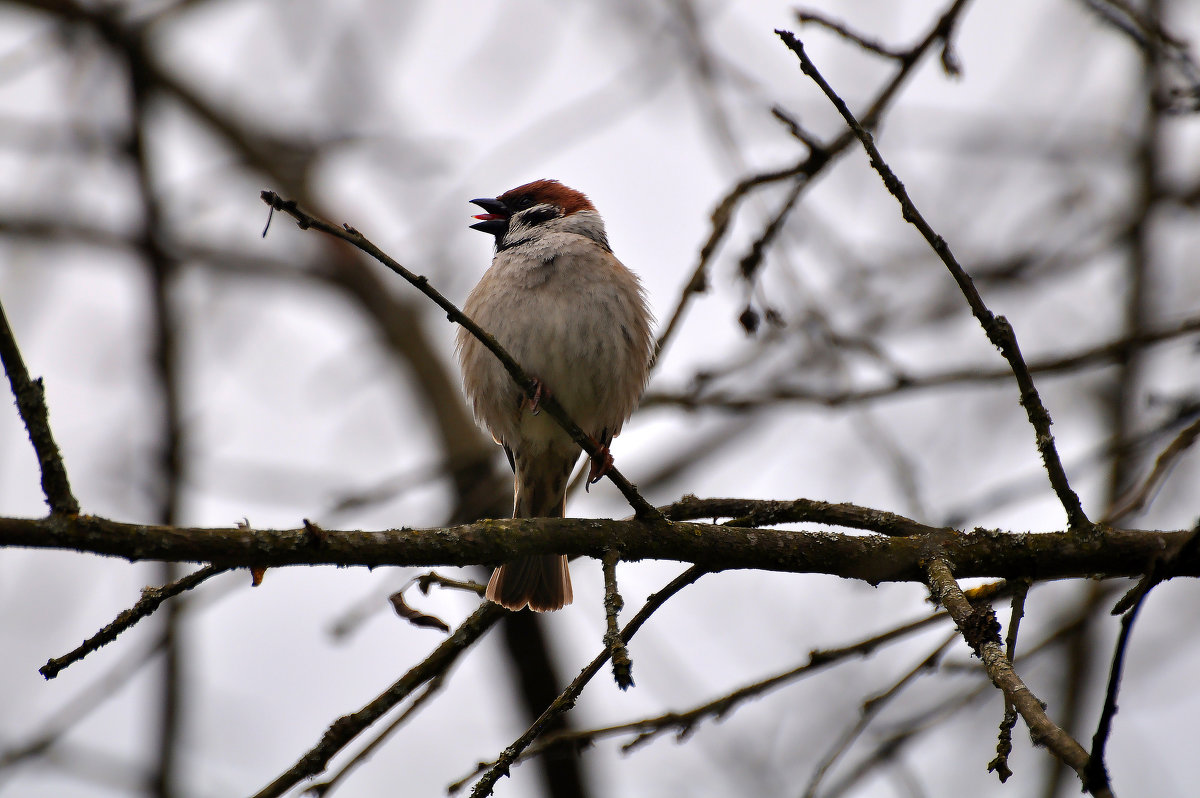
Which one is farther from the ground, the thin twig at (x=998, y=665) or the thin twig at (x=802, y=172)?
the thin twig at (x=802, y=172)

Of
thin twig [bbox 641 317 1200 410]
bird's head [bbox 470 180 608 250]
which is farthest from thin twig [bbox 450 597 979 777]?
bird's head [bbox 470 180 608 250]

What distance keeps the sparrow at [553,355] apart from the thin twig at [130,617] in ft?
6.83

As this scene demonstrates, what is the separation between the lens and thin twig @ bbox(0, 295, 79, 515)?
205cm

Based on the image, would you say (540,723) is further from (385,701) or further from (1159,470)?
(1159,470)

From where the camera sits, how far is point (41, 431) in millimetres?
2049

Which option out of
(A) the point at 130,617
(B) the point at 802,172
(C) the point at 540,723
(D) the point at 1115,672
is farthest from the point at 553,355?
(D) the point at 1115,672

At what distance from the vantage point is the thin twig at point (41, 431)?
2047mm

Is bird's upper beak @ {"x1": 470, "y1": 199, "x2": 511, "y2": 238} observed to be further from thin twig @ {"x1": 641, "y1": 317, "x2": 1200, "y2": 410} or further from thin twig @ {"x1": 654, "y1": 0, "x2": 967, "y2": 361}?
thin twig @ {"x1": 654, "y1": 0, "x2": 967, "y2": 361}

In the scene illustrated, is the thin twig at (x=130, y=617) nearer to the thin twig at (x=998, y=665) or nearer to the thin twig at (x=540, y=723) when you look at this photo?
the thin twig at (x=540, y=723)

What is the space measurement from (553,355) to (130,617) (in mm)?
2666

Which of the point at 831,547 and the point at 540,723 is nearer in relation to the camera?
the point at 540,723

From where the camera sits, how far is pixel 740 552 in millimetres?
2896

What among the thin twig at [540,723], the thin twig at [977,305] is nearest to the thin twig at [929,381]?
the thin twig at [977,305]

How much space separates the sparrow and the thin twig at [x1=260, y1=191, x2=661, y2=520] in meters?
1.45
